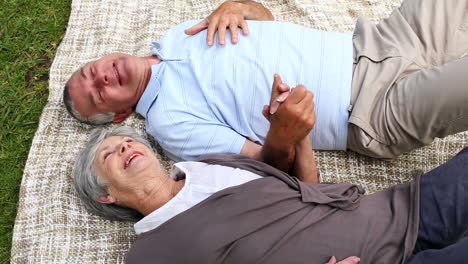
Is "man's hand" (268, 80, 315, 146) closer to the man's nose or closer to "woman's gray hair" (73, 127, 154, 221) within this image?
"woman's gray hair" (73, 127, 154, 221)

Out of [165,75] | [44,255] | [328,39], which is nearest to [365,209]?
[328,39]

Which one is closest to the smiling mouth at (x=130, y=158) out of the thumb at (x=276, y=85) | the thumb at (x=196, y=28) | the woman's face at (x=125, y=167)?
the woman's face at (x=125, y=167)

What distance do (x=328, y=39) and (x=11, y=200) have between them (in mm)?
2171

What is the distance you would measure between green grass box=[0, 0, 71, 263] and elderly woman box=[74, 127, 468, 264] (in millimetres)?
915

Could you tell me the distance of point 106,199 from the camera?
2359 millimetres

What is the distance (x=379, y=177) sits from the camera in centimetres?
276

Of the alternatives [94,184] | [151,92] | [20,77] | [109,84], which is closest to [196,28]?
[151,92]

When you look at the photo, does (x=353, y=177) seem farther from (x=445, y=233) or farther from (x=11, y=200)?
(x=11, y=200)

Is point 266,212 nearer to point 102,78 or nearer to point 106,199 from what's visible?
point 106,199

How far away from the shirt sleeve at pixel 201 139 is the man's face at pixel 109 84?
350 mm

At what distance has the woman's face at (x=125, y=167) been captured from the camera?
2254mm

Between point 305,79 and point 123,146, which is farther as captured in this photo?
point 305,79

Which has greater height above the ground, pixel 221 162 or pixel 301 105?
pixel 301 105

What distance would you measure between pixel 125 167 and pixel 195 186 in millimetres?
354
